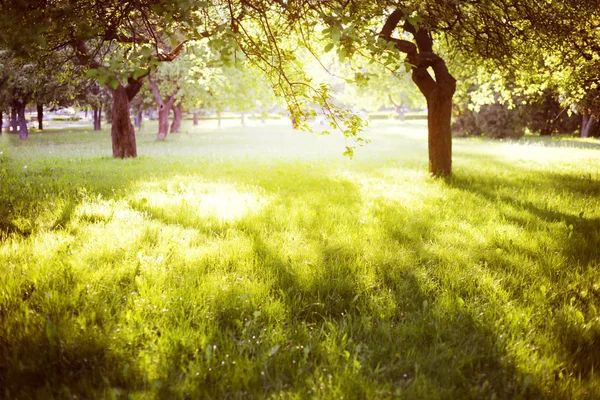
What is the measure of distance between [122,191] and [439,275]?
23.0 feet

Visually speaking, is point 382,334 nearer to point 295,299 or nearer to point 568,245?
point 295,299

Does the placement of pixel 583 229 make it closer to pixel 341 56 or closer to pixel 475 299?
pixel 475 299

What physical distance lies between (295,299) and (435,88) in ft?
28.2

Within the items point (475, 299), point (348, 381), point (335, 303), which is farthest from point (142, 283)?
point (475, 299)

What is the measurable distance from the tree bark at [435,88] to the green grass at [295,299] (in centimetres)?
354

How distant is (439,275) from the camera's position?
4.46 metres

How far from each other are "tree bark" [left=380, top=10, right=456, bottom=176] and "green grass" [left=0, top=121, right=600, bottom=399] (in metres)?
3.54

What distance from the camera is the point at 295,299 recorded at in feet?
12.6

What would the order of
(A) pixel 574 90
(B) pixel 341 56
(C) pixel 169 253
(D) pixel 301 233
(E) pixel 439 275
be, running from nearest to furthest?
1. (B) pixel 341 56
2. (E) pixel 439 275
3. (C) pixel 169 253
4. (D) pixel 301 233
5. (A) pixel 574 90

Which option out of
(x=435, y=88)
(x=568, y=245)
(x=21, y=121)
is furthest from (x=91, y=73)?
(x=21, y=121)

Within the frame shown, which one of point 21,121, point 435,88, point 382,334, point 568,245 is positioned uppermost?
point 21,121

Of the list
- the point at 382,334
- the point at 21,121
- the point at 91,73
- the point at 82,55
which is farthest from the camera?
the point at 21,121

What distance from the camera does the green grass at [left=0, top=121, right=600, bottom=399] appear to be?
9.01ft

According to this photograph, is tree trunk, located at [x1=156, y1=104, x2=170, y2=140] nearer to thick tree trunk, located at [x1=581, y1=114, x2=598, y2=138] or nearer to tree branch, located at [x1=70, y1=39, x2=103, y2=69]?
tree branch, located at [x1=70, y1=39, x2=103, y2=69]
